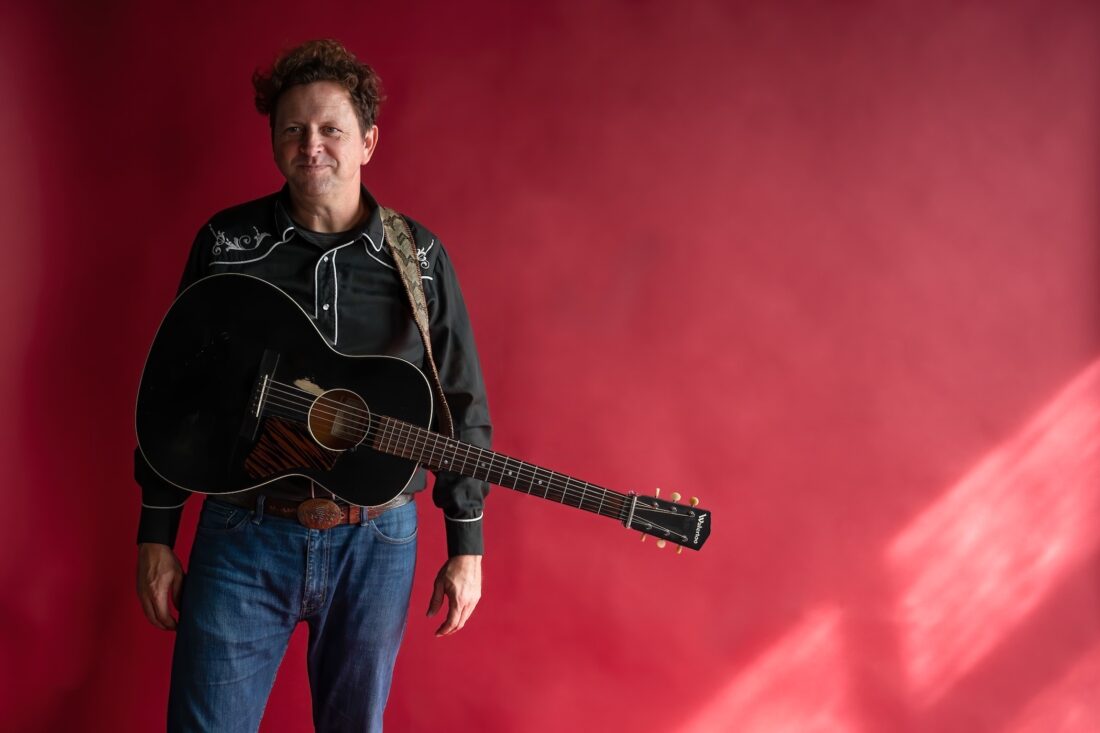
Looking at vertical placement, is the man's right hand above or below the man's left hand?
below

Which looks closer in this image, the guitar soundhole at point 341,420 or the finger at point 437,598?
the guitar soundhole at point 341,420

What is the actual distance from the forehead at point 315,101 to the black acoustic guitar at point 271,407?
37cm

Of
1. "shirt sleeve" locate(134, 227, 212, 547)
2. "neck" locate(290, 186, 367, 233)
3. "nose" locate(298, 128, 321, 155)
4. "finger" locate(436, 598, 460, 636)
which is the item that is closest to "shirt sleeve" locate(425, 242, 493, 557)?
"finger" locate(436, 598, 460, 636)

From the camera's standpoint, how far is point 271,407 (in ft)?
5.30

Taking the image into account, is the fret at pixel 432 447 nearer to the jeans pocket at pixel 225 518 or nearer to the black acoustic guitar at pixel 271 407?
the black acoustic guitar at pixel 271 407

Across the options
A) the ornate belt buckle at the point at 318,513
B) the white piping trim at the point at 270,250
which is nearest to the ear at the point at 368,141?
the white piping trim at the point at 270,250

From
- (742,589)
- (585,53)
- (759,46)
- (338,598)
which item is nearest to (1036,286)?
(759,46)

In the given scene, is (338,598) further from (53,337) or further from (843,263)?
(843,263)

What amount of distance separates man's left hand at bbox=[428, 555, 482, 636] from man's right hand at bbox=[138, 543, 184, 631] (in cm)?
51

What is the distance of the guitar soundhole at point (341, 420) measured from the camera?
5.40ft

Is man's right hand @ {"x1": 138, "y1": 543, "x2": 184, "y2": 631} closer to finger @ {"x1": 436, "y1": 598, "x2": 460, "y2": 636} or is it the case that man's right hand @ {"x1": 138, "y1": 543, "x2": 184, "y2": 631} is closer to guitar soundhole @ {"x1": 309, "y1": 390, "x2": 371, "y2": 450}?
guitar soundhole @ {"x1": 309, "y1": 390, "x2": 371, "y2": 450}

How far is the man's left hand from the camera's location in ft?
5.97

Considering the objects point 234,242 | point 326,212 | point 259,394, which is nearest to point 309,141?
point 326,212

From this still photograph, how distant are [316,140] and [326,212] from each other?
5.7 inches
